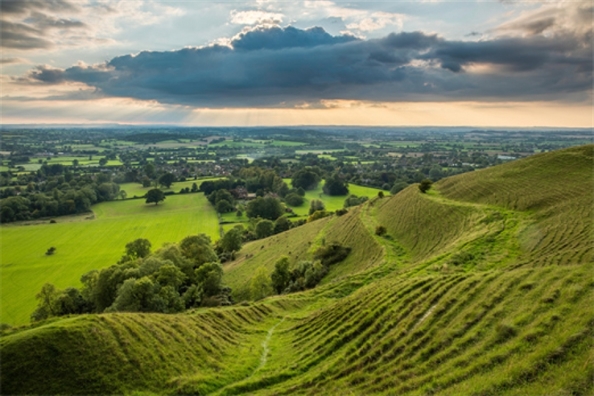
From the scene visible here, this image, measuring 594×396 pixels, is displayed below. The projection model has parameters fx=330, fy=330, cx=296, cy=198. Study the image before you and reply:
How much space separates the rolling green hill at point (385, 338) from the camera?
14461 millimetres

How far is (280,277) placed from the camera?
1927 inches

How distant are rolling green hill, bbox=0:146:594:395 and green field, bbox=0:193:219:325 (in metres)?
45.8

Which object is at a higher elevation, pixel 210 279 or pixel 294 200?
pixel 294 200

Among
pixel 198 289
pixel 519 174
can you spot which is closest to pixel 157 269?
pixel 198 289

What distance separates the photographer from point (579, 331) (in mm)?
14016

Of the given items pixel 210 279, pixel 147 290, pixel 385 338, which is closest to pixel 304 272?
pixel 210 279

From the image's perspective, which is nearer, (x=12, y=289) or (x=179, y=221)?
(x=12, y=289)

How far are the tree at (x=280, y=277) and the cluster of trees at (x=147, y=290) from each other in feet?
22.8

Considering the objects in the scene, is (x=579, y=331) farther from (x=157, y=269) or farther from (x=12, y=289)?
(x=12, y=289)

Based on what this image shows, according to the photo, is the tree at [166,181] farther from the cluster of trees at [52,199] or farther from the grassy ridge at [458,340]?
the grassy ridge at [458,340]

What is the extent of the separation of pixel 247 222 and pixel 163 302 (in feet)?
249

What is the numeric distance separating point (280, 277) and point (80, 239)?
248 feet

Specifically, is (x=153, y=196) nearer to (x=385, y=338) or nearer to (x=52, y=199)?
(x=52, y=199)

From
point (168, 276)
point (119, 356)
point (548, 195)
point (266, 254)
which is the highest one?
point (548, 195)
